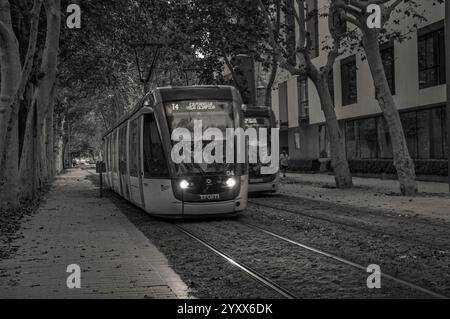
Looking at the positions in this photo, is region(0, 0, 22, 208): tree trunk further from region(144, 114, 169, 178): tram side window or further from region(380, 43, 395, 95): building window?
region(380, 43, 395, 95): building window

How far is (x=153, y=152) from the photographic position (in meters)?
14.5

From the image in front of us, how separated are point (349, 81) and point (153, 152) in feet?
79.2

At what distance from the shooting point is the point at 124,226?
1418 cm

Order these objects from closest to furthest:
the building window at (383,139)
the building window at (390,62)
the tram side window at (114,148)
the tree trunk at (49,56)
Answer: the tree trunk at (49,56) → the tram side window at (114,148) → the building window at (390,62) → the building window at (383,139)

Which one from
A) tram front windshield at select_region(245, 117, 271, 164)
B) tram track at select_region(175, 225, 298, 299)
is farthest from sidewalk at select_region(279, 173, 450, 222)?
tram track at select_region(175, 225, 298, 299)

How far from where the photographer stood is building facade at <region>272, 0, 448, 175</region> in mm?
27281

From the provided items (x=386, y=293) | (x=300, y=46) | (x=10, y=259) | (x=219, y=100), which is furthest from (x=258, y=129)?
(x=386, y=293)

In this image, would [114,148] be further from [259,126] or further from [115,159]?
[259,126]

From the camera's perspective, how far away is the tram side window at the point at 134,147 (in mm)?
Result: 15734

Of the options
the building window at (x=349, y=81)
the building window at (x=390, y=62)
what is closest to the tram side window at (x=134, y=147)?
the building window at (x=390, y=62)

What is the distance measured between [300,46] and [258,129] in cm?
402

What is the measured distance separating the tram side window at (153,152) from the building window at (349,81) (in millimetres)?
22888
